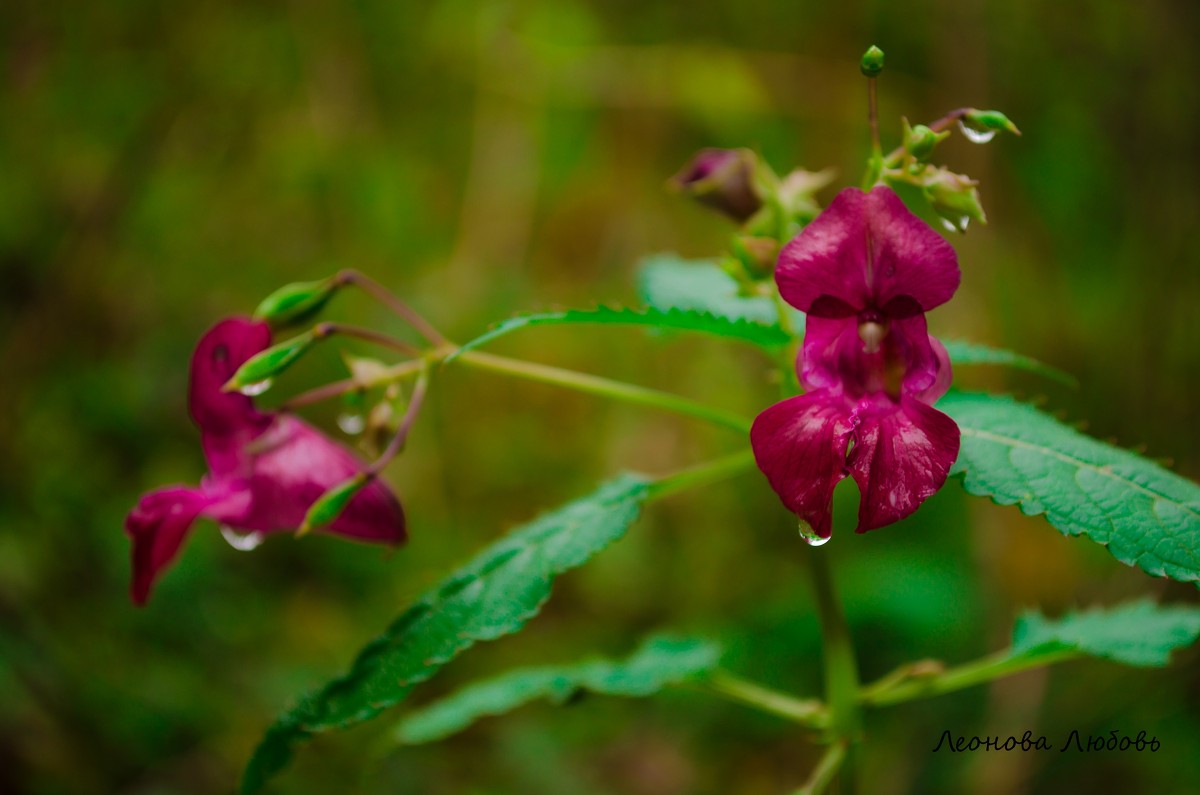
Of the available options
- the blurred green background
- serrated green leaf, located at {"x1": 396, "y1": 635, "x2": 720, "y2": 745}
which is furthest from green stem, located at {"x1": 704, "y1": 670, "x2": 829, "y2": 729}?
the blurred green background

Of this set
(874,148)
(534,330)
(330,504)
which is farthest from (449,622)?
(534,330)

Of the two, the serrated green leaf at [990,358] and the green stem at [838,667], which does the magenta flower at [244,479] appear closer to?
the green stem at [838,667]

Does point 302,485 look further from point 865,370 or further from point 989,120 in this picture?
point 989,120

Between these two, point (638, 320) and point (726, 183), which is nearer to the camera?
point (638, 320)

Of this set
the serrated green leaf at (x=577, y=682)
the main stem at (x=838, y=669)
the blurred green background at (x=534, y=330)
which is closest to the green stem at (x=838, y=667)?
the main stem at (x=838, y=669)

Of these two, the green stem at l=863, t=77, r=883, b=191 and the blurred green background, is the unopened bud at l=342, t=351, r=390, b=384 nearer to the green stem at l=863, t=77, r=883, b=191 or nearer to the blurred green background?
the green stem at l=863, t=77, r=883, b=191

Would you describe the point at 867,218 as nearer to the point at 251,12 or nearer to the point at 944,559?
the point at 944,559
